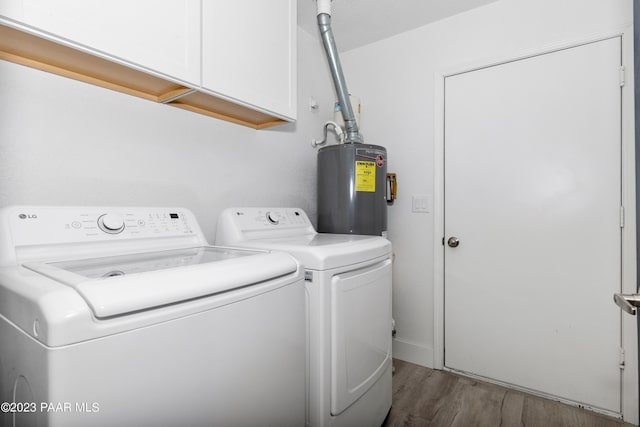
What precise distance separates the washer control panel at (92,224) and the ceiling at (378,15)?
162cm

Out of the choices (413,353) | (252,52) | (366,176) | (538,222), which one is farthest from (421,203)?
(252,52)

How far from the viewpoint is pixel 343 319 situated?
4.12 ft

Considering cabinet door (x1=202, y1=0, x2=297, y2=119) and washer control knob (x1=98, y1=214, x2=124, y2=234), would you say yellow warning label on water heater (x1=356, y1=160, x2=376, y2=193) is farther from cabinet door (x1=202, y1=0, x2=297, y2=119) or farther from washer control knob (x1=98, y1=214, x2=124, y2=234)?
washer control knob (x1=98, y1=214, x2=124, y2=234)

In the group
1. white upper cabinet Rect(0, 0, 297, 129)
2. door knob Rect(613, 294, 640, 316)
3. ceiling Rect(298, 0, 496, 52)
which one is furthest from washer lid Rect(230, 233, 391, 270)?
ceiling Rect(298, 0, 496, 52)

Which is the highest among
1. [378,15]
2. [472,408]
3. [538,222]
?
[378,15]

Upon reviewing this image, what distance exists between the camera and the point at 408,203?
235 centimetres

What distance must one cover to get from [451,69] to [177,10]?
1736mm

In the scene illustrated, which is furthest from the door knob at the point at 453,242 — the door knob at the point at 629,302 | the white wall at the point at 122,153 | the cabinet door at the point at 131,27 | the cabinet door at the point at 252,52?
the cabinet door at the point at 131,27

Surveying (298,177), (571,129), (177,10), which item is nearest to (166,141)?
(177,10)

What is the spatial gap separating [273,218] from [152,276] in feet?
3.39

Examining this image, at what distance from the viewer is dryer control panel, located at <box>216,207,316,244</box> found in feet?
5.05

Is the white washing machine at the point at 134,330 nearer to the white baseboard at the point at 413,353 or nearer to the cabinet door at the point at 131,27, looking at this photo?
the cabinet door at the point at 131,27

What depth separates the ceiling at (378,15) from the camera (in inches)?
80.4

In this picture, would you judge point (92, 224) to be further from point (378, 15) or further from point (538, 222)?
point (538, 222)
